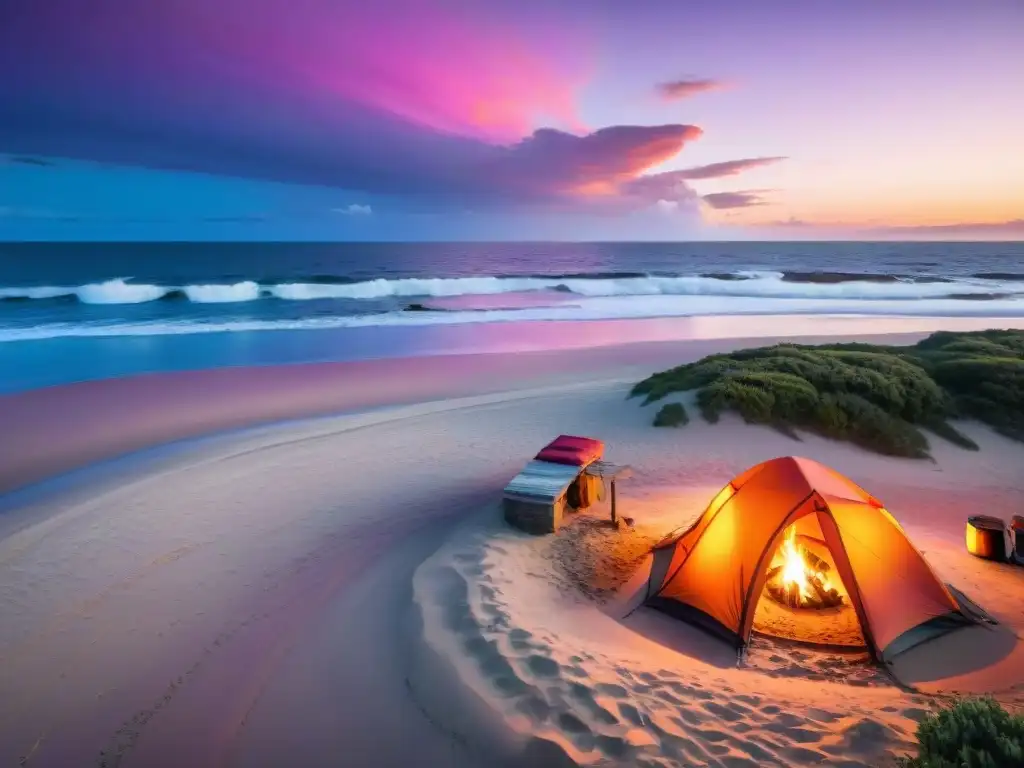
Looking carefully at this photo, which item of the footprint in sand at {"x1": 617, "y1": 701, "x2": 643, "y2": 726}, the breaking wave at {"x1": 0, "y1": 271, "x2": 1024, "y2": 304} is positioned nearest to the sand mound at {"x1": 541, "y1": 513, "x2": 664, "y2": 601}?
the footprint in sand at {"x1": 617, "y1": 701, "x2": 643, "y2": 726}

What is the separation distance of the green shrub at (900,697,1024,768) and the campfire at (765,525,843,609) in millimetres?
2335

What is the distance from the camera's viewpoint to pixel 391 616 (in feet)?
19.4

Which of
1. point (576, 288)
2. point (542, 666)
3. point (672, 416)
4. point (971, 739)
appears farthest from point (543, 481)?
point (576, 288)

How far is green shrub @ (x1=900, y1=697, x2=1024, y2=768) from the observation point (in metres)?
3.33

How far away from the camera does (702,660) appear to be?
5.29 m

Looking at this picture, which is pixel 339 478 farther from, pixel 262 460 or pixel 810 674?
pixel 810 674

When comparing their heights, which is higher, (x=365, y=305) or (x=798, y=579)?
(x=365, y=305)

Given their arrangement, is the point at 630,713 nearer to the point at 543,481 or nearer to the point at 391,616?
the point at 391,616

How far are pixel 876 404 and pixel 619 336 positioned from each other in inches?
548

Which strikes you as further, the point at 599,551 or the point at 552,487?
the point at 552,487

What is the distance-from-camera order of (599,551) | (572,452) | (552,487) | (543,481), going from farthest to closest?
1. (572,452)
2. (543,481)
3. (552,487)
4. (599,551)

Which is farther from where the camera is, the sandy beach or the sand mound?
Answer: the sand mound

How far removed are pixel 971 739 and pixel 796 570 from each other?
2.74 meters

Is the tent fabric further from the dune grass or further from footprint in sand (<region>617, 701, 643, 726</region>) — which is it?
the dune grass
